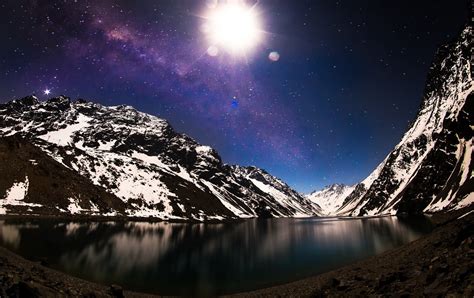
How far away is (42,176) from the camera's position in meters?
164

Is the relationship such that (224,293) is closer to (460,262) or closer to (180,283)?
(180,283)

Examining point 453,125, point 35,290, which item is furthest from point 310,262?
point 453,125

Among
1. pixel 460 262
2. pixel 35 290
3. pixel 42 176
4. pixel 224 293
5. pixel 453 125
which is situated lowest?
pixel 224 293

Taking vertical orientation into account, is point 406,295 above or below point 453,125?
below

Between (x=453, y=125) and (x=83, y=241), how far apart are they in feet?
692

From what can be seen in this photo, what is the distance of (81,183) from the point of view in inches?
7347

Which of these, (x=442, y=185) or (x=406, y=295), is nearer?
(x=406, y=295)

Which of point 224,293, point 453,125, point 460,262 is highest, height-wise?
point 453,125

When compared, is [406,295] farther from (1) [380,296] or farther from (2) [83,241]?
(2) [83,241]

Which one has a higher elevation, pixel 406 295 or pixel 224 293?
pixel 406 295

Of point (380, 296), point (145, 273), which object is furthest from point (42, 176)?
point (380, 296)

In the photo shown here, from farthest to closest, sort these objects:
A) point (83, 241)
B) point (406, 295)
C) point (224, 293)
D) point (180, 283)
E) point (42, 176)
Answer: point (42, 176) < point (83, 241) < point (180, 283) < point (224, 293) < point (406, 295)

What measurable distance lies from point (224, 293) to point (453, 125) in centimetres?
20929

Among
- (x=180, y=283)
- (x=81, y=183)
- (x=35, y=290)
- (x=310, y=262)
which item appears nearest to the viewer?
(x=35, y=290)
